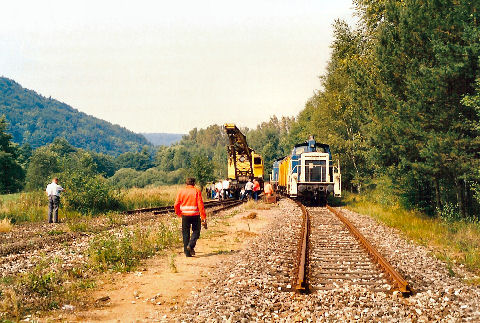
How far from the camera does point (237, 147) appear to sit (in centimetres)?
3269

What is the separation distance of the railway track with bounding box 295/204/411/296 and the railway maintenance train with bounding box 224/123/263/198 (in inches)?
768

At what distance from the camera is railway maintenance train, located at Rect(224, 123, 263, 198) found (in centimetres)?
3206

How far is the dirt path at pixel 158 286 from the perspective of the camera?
6.02m

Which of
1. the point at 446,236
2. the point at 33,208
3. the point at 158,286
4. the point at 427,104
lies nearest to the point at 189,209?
the point at 158,286

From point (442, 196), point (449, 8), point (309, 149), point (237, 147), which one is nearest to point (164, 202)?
point (237, 147)

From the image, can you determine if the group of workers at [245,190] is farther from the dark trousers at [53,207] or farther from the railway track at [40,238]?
the dark trousers at [53,207]

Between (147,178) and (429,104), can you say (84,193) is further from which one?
(147,178)

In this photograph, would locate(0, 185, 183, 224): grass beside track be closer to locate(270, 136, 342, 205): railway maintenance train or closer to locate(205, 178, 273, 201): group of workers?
locate(205, 178, 273, 201): group of workers

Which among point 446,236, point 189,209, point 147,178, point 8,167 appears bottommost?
point 446,236

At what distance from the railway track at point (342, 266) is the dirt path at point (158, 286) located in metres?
1.94

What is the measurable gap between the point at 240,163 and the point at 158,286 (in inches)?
1043

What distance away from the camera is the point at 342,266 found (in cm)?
863

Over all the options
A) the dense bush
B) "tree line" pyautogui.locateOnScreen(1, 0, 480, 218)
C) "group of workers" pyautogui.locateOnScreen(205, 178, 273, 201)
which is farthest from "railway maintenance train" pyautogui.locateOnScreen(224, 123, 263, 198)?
the dense bush

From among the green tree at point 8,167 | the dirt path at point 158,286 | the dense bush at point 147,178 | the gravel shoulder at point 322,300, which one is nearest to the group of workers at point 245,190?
the dirt path at point 158,286
